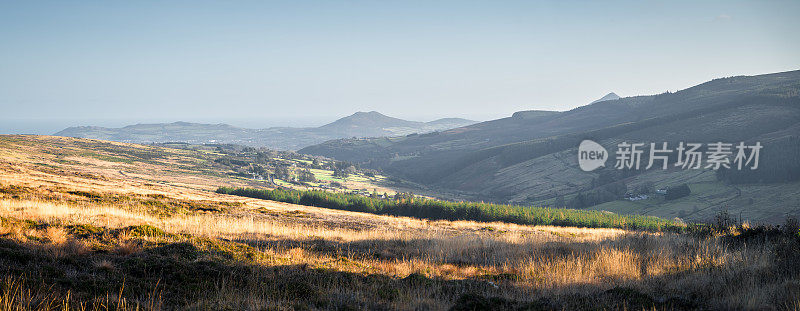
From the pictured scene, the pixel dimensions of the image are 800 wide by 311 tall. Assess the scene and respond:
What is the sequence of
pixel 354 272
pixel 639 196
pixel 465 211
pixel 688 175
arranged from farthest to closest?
pixel 688 175 → pixel 639 196 → pixel 465 211 → pixel 354 272

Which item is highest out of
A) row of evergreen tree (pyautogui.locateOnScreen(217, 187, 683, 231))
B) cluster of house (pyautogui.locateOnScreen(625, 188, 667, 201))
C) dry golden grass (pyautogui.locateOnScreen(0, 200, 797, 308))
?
dry golden grass (pyautogui.locateOnScreen(0, 200, 797, 308))

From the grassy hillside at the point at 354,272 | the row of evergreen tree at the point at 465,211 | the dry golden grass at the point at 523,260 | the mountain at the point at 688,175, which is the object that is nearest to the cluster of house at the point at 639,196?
the mountain at the point at 688,175

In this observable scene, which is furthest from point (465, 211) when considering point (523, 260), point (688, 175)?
point (688, 175)

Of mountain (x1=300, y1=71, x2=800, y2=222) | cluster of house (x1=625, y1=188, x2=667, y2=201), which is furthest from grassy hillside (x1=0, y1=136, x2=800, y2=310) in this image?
cluster of house (x1=625, y1=188, x2=667, y2=201)

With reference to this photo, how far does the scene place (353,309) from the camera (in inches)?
275

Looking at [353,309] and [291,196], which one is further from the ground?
[353,309]

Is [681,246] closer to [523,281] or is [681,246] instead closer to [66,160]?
[523,281]

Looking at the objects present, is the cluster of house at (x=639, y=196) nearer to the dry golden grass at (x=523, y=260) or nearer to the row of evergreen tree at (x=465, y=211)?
the row of evergreen tree at (x=465, y=211)

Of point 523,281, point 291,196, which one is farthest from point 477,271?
point 291,196

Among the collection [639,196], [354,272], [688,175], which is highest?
[354,272]

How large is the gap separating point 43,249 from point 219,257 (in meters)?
3.41

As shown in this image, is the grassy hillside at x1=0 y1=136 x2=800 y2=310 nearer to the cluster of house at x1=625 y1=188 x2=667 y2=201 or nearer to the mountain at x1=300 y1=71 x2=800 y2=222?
the mountain at x1=300 y1=71 x2=800 y2=222

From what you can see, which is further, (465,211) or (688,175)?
(688,175)

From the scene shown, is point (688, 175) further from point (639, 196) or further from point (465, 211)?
point (465, 211)
